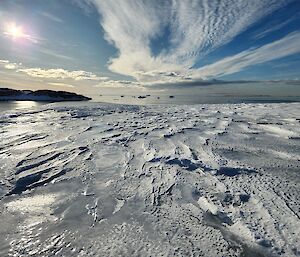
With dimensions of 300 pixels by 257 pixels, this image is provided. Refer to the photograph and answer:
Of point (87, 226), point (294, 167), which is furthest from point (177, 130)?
point (87, 226)

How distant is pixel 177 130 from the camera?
1038cm

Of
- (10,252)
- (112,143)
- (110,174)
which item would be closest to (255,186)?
(110,174)

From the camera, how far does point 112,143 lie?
27.2ft

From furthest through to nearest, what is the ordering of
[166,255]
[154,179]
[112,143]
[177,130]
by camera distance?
[177,130]
[112,143]
[154,179]
[166,255]

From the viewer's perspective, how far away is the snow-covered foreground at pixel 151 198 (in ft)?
10.9

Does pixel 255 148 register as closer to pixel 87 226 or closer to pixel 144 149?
pixel 144 149

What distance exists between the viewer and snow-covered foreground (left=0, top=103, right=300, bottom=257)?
131 inches

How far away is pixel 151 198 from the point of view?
4.57 metres

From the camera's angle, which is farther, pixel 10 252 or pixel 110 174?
pixel 110 174

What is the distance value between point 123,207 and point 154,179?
124cm

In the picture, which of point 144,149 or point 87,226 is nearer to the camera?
point 87,226

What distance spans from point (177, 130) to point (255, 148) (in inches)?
137

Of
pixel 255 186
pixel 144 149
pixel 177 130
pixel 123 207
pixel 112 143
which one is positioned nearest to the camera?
pixel 123 207

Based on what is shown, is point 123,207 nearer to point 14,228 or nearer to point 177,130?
point 14,228
